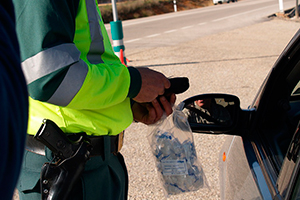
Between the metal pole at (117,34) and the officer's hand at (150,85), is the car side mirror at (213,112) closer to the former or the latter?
the officer's hand at (150,85)

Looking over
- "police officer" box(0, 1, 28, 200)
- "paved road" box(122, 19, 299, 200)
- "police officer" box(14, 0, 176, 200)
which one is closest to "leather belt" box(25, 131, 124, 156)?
"police officer" box(14, 0, 176, 200)

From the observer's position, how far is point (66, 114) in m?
1.47

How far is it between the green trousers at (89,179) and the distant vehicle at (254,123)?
1.79 feet

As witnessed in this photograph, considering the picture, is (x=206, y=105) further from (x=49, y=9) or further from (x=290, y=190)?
(x=49, y=9)

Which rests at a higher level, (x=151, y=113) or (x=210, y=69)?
(x=151, y=113)

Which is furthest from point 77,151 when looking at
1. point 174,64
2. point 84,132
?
point 174,64

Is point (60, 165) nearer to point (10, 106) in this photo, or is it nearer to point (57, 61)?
point (57, 61)

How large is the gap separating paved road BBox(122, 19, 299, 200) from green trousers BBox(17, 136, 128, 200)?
384mm

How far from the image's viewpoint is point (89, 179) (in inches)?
60.7

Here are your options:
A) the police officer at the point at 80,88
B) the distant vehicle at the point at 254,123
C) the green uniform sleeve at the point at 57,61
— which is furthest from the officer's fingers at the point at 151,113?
the green uniform sleeve at the point at 57,61

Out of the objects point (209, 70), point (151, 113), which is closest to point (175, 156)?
point (151, 113)

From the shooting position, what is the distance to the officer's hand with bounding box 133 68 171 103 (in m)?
1.53

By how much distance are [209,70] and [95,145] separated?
6864mm

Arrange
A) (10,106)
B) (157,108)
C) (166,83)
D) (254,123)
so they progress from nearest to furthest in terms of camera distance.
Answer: (10,106) < (166,83) < (157,108) < (254,123)
